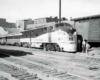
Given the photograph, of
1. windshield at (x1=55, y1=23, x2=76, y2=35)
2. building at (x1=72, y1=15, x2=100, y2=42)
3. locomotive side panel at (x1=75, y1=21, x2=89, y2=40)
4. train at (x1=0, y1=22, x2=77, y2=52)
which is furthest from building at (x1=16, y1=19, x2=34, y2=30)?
windshield at (x1=55, y1=23, x2=76, y2=35)

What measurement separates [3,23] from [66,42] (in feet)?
217

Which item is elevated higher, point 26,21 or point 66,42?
point 26,21

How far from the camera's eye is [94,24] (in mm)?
18797

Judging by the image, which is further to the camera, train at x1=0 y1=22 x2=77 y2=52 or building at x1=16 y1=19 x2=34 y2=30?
building at x1=16 y1=19 x2=34 y2=30

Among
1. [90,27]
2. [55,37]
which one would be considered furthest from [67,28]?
[90,27]

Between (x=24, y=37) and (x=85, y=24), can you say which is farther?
(x=24, y=37)

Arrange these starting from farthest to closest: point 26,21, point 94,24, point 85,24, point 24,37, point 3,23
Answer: point 3,23
point 26,21
point 24,37
point 85,24
point 94,24

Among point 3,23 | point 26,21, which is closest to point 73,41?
point 26,21

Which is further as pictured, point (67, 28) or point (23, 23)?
point (23, 23)

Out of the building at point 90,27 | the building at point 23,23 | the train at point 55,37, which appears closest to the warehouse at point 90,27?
the building at point 90,27

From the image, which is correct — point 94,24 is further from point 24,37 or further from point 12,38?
point 12,38

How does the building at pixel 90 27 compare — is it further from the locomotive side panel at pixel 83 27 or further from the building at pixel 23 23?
the building at pixel 23 23

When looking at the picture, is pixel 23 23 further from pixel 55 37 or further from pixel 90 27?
pixel 55 37

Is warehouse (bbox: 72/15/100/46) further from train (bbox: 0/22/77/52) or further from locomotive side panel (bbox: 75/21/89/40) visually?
train (bbox: 0/22/77/52)
